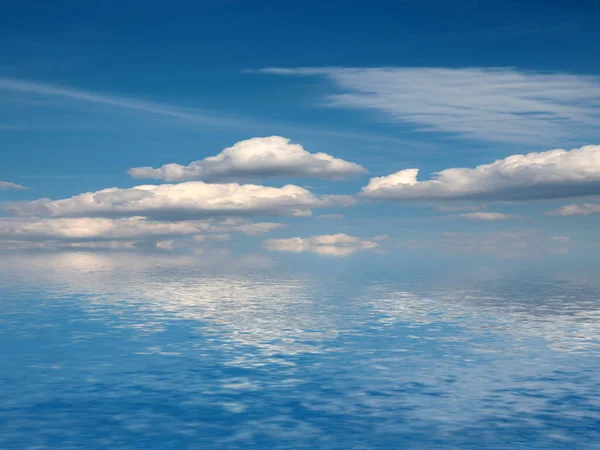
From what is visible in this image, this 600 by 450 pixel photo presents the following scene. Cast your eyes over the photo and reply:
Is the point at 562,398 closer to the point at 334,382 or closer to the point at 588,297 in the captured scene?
the point at 334,382

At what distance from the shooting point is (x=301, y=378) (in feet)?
181

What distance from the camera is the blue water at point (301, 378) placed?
39281mm

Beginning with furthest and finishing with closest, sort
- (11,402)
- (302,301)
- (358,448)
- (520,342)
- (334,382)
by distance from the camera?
(302,301)
(520,342)
(334,382)
(11,402)
(358,448)

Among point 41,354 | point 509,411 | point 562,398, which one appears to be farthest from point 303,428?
point 41,354

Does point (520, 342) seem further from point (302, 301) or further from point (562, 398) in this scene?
point (302, 301)

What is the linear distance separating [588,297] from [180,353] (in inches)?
4143

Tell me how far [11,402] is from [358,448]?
2851cm

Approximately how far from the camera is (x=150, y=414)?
43844 mm

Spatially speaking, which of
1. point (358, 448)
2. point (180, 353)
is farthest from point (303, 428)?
point (180, 353)

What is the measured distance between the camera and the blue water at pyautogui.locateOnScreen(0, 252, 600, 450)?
39281mm

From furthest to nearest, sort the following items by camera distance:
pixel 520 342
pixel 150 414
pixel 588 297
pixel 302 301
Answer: pixel 588 297, pixel 302 301, pixel 520 342, pixel 150 414

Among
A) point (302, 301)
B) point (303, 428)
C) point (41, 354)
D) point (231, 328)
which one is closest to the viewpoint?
point (303, 428)

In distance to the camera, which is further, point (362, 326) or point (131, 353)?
point (362, 326)

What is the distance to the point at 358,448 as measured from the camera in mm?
36500
